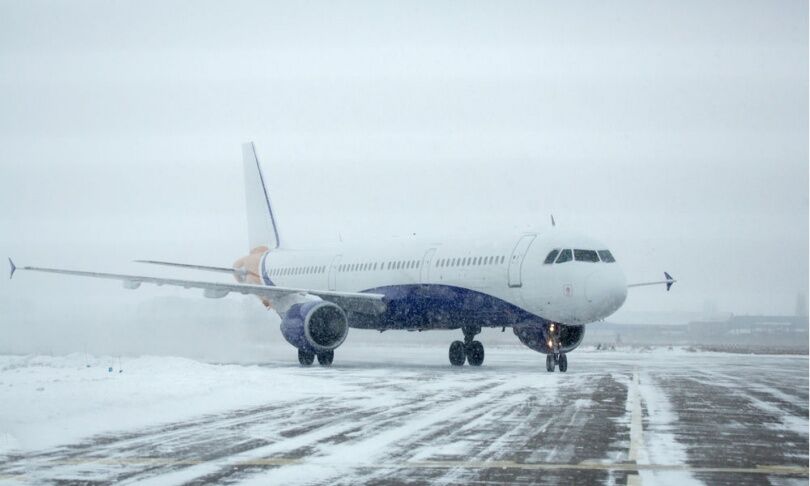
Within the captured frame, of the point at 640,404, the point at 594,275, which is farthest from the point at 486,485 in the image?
the point at 594,275

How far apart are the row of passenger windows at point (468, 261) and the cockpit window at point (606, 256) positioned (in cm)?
272

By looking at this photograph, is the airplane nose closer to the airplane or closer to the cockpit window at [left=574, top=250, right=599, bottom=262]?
the airplane

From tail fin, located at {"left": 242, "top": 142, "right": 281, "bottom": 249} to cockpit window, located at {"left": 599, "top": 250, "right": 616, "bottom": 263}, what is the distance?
57.2 ft

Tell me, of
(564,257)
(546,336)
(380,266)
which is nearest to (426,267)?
(380,266)

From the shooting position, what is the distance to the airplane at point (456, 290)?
2527cm

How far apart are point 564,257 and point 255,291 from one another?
985cm

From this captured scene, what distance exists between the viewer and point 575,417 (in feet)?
45.7

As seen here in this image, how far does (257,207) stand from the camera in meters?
41.1

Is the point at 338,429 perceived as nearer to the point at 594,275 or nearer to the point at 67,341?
the point at 594,275

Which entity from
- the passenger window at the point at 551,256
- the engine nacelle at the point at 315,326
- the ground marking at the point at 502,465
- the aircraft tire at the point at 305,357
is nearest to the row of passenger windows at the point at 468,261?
the passenger window at the point at 551,256

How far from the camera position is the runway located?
881 cm

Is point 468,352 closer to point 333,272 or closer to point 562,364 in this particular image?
point 562,364

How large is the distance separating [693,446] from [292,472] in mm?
4765

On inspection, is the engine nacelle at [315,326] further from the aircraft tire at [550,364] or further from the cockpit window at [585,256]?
the cockpit window at [585,256]
